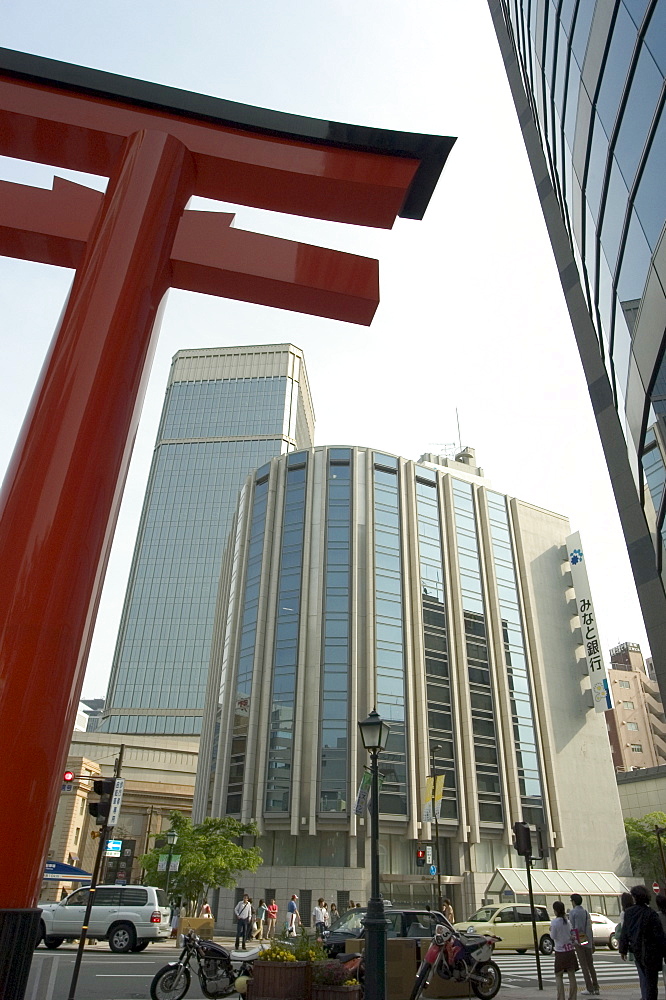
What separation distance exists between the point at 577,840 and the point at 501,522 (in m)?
24.0

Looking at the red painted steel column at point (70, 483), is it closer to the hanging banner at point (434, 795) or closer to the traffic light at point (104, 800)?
the traffic light at point (104, 800)

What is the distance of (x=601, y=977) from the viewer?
16.5 m

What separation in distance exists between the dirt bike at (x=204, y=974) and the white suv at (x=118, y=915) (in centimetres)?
944

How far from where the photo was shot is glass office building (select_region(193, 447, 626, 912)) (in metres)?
42.7

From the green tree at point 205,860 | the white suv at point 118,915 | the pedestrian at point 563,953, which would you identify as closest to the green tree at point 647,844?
the green tree at point 205,860

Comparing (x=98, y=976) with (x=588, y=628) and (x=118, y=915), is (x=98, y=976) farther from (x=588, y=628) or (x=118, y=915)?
(x=588, y=628)

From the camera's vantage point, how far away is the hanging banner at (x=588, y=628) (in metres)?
52.0

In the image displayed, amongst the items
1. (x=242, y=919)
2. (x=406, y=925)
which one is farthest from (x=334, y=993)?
(x=242, y=919)

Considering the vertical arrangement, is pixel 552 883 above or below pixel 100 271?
below

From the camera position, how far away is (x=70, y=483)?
4.29 meters

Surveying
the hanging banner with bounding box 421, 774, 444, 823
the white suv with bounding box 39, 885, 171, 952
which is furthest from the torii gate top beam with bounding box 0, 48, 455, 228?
the hanging banner with bounding box 421, 774, 444, 823

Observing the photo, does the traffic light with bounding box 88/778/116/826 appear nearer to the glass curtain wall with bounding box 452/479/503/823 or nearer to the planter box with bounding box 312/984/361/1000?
the planter box with bounding box 312/984/361/1000

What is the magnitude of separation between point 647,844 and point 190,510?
82.1 meters

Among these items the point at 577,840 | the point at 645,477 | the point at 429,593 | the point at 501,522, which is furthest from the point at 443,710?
the point at 645,477
